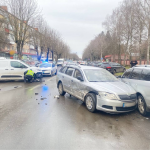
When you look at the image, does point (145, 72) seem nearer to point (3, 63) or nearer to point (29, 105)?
point (29, 105)

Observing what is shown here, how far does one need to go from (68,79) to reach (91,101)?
209 cm

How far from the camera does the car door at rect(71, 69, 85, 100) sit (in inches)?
233

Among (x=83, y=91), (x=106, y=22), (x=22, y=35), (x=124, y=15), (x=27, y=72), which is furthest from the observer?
(x=106, y=22)

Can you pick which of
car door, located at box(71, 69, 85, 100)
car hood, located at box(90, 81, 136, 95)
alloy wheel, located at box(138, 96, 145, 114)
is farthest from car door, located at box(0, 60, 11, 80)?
alloy wheel, located at box(138, 96, 145, 114)

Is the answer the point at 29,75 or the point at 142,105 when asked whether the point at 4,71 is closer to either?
the point at 29,75

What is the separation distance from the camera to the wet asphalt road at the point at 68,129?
10.8 feet

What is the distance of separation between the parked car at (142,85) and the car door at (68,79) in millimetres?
2536

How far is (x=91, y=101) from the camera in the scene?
5.30m

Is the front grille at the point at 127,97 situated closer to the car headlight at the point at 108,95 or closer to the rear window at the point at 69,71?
the car headlight at the point at 108,95

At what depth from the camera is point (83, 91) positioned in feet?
19.0

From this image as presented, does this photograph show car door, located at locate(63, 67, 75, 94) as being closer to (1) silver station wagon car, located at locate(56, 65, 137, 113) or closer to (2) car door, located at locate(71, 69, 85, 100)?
(1) silver station wagon car, located at locate(56, 65, 137, 113)

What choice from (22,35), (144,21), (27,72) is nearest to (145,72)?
(27,72)

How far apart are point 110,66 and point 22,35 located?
15684 mm

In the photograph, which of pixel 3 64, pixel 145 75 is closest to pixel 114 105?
pixel 145 75
